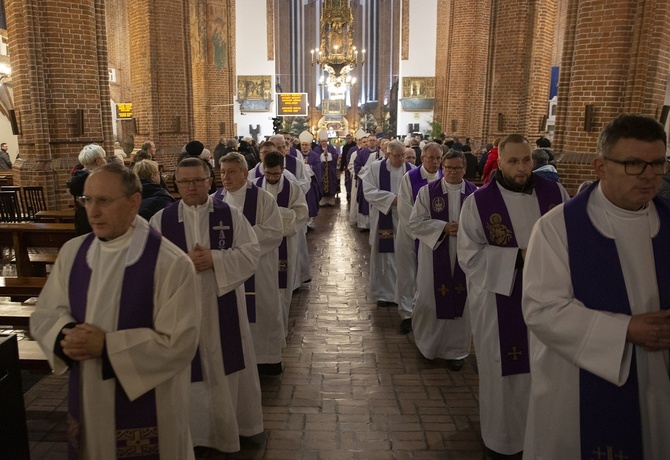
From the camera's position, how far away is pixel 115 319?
2.41 m

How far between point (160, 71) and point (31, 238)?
847cm

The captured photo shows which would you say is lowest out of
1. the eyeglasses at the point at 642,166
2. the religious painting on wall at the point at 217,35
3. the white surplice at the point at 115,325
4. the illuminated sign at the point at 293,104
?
the white surplice at the point at 115,325

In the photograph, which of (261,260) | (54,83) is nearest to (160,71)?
(54,83)

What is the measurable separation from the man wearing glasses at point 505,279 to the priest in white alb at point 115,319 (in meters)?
2.09

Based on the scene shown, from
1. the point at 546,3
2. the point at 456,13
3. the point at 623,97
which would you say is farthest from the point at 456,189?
the point at 456,13

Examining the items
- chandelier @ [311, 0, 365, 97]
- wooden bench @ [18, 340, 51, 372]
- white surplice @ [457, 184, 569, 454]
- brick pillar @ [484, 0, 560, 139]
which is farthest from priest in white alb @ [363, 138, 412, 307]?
chandelier @ [311, 0, 365, 97]

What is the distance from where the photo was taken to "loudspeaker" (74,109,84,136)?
9125mm

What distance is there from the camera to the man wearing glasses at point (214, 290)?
3506 millimetres

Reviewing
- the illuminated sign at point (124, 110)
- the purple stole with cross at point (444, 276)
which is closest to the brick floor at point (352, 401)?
the purple stole with cross at point (444, 276)

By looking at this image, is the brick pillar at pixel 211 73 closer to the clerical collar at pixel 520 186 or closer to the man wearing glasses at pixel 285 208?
the man wearing glasses at pixel 285 208

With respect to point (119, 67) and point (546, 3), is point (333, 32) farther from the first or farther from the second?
point (546, 3)

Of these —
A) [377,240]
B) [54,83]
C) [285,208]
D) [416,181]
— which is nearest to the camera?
[285,208]

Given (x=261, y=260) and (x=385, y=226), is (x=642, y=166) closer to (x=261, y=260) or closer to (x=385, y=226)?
(x=261, y=260)

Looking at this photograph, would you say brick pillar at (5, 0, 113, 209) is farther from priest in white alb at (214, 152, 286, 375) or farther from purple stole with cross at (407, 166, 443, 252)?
purple stole with cross at (407, 166, 443, 252)
